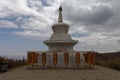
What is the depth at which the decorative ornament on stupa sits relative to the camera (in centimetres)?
2818

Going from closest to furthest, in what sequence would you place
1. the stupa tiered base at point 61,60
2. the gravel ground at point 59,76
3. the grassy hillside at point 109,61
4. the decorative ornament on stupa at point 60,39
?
the gravel ground at point 59,76
the stupa tiered base at point 61,60
the decorative ornament on stupa at point 60,39
the grassy hillside at point 109,61

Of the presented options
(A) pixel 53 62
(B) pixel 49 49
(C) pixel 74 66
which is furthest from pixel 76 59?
(B) pixel 49 49

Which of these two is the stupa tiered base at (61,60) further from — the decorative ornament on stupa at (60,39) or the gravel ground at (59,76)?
the gravel ground at (59,76)

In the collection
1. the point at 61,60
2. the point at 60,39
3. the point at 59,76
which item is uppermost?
the point at 60,39

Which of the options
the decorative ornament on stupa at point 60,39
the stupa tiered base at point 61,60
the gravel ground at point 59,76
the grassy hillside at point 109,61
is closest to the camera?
the gravel ground at point 59,76

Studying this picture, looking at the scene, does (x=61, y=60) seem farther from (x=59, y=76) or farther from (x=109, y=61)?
(x=109, y=61)

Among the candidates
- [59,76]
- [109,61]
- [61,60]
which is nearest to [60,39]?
[61,60]

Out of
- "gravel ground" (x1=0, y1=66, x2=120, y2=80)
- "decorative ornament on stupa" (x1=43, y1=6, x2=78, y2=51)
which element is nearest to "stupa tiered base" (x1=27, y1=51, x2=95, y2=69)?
"decorative ornament on stupa" (x1=43, y1=6, x2=78, y2=51)

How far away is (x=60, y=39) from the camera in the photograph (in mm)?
28453

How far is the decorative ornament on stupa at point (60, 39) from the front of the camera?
1110 inches

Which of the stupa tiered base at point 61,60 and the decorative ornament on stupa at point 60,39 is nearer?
the stupa tiered base at point 61,60

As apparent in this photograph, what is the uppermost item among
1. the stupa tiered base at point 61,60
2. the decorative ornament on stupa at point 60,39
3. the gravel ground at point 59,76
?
the decorative ornament on stupa at point 60,39

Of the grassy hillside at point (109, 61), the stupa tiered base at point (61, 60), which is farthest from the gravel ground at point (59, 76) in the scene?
the grassy hillside at point (109, 61)

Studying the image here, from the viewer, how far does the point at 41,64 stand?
26641 mm
